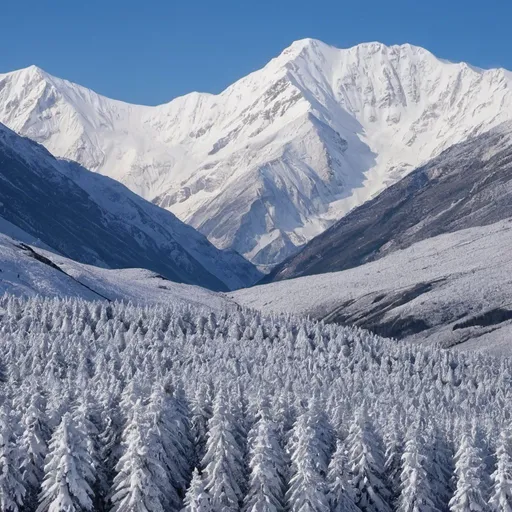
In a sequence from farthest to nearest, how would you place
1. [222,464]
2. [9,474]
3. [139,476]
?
[222,464] < [139,476] < [9,474]

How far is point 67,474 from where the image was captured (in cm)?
9688

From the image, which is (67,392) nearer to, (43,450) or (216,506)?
(43,450)

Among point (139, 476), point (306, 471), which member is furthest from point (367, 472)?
point (139, 476)

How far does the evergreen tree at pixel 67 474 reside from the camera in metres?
96.6

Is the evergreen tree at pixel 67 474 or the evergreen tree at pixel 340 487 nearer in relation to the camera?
the evergreen tree at pixel 67 474

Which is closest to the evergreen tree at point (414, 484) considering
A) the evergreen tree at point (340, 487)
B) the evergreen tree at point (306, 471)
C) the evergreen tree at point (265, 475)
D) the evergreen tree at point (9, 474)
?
the evergreen tree at point (340, 487)

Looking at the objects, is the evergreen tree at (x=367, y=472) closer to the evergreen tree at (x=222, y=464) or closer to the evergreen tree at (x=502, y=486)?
the evergreen tree at (x=502, y=486)

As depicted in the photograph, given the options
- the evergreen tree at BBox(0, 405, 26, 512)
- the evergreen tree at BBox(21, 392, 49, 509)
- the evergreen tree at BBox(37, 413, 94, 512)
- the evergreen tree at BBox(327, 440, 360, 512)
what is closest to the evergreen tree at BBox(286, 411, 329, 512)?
the evergreen tree at BBox(327, 440, 360, 512)

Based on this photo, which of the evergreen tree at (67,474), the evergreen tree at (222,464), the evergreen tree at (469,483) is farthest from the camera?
the evergreen tree at (469,483)

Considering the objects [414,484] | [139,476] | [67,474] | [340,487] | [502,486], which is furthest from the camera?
[414,484]

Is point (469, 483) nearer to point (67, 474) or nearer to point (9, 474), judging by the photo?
point (67, 474)

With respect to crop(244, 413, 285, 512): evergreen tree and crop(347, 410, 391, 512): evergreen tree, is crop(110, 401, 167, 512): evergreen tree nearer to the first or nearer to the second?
crop(244, 413, 285, 512): evergreen tree

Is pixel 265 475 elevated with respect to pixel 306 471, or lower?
lower

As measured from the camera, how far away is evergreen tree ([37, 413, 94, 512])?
317ft
